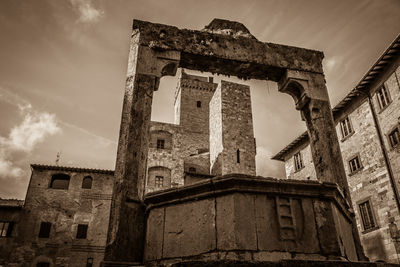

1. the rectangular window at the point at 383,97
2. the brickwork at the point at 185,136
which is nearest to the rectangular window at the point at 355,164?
the rectangular window at the point at 383,97

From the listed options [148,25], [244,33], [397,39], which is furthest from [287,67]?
[397,39]

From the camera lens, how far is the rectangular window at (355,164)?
1649 cm

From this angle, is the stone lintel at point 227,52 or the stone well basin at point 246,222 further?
the stone lintel at point 227,52

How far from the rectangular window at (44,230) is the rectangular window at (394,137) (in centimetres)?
1923

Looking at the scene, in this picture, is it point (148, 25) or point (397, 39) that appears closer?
point (148, 25)

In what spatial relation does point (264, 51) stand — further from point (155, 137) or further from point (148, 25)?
point (155, 137)

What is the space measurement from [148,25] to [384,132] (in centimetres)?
1264

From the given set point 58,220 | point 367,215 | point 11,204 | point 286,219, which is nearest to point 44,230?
point 58,220

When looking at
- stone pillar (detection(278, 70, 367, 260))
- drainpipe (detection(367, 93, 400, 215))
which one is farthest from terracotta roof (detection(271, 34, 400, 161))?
stone pillar (detection(278, 70, 367, 260))

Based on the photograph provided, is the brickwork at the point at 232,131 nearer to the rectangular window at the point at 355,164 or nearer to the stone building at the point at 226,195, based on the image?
the rectangular window at the point at 355,164

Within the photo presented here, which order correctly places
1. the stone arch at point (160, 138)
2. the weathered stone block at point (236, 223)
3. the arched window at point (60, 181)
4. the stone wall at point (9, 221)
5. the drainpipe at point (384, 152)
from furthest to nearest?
the stone arch at point (160, 138) < the arched window at point (60, 181) < the stone wall at point (9, 221) < the drainpipe at point (384, 152) < the weathered stone block at point (236, 223)

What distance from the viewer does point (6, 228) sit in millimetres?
19953

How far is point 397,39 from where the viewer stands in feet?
42.1

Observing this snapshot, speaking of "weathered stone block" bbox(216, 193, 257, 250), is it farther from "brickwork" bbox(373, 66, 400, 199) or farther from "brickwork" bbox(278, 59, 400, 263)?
"brickwork" bbox(373, 66, 400, 199)
